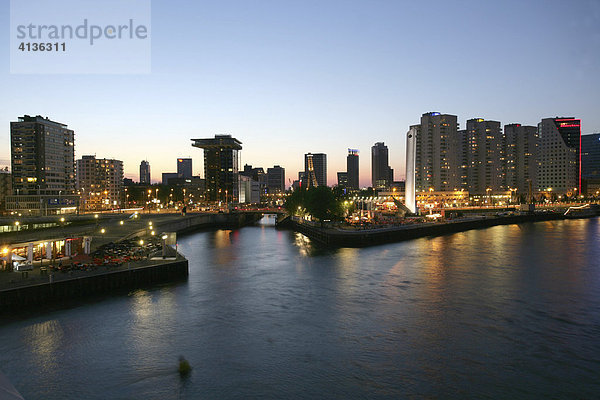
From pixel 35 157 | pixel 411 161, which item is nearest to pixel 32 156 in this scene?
pixel 35 157

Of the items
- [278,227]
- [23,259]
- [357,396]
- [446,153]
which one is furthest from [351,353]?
[446,153]

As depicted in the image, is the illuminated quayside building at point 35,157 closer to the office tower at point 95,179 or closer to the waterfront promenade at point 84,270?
the office tower at point 95,179

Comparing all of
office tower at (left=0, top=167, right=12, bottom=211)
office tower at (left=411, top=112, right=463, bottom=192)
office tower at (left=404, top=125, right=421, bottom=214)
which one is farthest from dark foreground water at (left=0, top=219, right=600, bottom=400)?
office tower at (left=411, top=112, right=463, bottom=192)

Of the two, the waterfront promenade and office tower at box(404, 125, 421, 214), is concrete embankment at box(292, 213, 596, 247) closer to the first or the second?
office tower at box(404, 125, 421, 214)

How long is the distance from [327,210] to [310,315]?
191 feet

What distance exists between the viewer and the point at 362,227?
78.9 m

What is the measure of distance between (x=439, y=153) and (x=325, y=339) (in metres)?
168

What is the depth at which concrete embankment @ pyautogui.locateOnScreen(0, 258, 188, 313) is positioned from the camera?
26766 mm

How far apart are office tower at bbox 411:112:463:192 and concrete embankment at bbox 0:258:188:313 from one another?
158 metres

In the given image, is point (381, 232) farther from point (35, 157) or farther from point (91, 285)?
point (35, 157)

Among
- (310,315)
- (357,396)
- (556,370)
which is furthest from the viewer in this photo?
(310,315)

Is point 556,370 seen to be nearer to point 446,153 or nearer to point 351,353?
point 351,353

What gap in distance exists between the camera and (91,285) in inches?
1236

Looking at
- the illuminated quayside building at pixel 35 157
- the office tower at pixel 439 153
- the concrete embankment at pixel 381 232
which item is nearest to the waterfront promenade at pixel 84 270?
the concrete embankment at pixel 381 232
